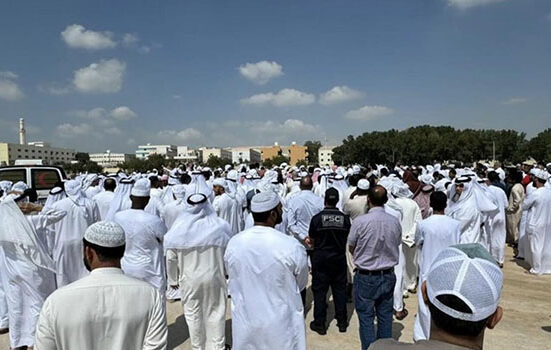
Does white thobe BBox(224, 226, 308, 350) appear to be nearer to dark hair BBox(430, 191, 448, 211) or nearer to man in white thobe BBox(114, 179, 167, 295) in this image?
man in white thobe BBox(114, 179, 167, 295)

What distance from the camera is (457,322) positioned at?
132 centimetres

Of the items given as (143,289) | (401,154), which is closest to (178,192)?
(143,289)

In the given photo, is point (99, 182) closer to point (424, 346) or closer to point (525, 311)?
point (525, 311)

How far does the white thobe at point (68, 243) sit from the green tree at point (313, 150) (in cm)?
12072

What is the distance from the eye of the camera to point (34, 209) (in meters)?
4.61

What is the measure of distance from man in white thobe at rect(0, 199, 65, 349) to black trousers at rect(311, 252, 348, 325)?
3138 mm

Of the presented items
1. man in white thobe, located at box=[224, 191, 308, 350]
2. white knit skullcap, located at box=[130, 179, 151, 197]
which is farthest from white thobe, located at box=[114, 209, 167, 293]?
man in white thobe, located at box=[224, 191, 308, 350]

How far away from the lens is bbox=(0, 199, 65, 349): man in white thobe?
13.8ft

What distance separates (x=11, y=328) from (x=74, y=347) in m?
3.51

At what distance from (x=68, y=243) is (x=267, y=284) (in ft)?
10.7

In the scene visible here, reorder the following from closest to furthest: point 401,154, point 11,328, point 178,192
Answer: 1. point 11,328
2. point 178,192
3. point 401,154

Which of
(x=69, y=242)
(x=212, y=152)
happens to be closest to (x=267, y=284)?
(x=69, y=242)

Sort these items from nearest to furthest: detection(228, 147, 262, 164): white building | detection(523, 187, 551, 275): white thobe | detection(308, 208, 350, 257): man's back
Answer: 1. detection(308, 208, 350, 257): man's back
2. detection(523, 187, 551, 275): white thobe
3. detection(228, 147, 262, 164): white building

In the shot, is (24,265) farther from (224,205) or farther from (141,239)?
(224,205)
